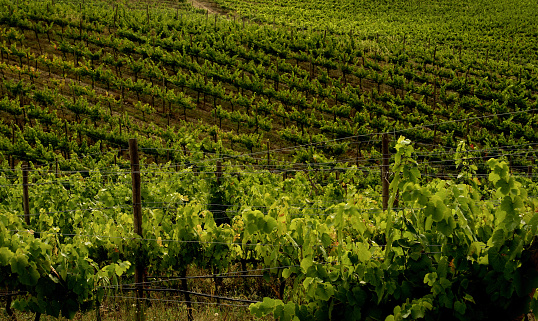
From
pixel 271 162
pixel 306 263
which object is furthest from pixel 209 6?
pixel 306 263

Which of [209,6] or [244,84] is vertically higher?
[209,6]

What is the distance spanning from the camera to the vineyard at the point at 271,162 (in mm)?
3121

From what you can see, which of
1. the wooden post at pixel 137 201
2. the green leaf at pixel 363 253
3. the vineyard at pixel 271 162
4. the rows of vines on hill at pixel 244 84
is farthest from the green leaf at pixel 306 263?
the rows of vines on hill at pixel 244 84

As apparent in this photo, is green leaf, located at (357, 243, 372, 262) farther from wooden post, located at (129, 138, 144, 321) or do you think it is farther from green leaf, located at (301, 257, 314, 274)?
wooden post, located at (129, 138, 144, 321)

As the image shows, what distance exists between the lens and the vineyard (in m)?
3.12

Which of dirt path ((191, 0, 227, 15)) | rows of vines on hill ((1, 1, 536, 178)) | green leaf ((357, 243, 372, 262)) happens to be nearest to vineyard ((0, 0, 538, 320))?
green leaf ((357, 243, 372, 262))

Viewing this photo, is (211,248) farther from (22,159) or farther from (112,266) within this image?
(22,159)

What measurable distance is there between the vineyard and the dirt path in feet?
1.32

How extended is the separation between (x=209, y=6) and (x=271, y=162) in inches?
1404

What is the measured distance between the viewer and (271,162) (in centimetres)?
1611

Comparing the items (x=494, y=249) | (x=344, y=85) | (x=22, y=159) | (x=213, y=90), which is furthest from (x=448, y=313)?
(x=344, y=85)

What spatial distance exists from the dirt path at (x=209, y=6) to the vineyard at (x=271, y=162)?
0.40 m

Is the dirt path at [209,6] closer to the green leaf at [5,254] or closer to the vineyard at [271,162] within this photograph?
the vineyard at [271,162]

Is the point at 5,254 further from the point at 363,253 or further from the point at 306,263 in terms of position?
the point at 363,253
